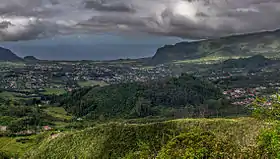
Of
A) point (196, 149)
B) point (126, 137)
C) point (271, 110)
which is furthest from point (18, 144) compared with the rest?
point (271, 110)

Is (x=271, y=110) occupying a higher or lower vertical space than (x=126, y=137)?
higher

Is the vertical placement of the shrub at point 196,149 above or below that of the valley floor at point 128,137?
above

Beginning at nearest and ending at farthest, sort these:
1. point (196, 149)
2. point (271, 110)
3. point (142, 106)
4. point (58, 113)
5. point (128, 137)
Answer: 1. point (271, 110)
2. point (196, 149)
3. point (128, 137)
4. point (58, 113)
5. point (142, 106)

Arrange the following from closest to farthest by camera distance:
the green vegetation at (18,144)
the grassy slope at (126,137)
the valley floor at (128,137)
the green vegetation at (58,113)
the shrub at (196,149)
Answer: the shrub at (196,149) < the valley floor at (128,137) < the grassy slope at (126,137) < the green vegetation at (18,144) < the green vegetation at (58,113)

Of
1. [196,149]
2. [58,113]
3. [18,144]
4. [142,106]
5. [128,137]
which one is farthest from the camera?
[142,106]

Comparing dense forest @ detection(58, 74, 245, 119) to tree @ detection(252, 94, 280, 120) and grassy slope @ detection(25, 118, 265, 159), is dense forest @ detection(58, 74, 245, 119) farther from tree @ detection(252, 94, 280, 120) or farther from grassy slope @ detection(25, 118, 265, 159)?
tree @ detection(252, 94, 280, 120)

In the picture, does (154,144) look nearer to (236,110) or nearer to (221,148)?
(221,148)

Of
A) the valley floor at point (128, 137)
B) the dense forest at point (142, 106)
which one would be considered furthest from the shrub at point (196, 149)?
the dense forest at point (142, 106)

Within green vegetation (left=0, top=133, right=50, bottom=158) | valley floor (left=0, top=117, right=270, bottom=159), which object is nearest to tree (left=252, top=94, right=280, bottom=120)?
valley floor (left=0, top=117, right=270, bottom=159)

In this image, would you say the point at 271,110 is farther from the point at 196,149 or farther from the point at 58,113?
the point at 58,113

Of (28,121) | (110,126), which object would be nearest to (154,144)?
(110,126)

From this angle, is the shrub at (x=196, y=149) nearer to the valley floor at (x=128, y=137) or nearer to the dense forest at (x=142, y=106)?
the valley floor at (x=128, y=137)
